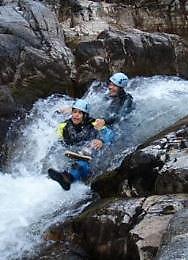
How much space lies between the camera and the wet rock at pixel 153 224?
4723 millimetres

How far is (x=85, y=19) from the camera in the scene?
13.1m

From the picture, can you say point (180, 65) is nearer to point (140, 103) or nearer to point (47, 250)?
point (140, 103)

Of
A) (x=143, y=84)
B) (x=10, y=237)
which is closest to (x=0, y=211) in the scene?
(x=10, y=237)

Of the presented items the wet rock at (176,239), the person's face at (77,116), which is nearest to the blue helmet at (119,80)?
the person's face at (77,116)

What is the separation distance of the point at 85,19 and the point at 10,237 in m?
8.29

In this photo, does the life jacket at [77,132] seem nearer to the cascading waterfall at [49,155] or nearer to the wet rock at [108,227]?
the cascading waterfall at [49,155]

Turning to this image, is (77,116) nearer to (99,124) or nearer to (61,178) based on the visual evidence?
(99,124)

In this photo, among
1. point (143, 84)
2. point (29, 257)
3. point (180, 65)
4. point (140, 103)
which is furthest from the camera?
point (180, 65)

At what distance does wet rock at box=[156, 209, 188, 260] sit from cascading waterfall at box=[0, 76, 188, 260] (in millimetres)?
1963

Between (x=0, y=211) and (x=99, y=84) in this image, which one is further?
(x=99, y=84)

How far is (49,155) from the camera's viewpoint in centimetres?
835

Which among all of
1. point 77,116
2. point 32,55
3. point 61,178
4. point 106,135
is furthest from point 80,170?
point 32,55

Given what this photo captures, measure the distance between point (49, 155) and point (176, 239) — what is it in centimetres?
451

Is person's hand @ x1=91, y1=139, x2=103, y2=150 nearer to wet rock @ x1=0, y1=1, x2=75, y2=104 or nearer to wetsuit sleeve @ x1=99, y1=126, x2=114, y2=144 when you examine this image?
wetsuit sleeve @ x1=99, y1=126, x2=114, y2=144
